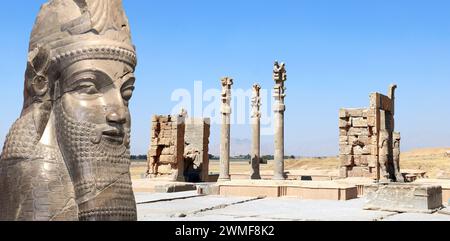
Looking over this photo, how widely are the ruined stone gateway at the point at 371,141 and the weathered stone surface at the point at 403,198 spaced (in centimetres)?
930

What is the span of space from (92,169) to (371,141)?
17.7 meters

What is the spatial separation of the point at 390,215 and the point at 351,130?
11.6m

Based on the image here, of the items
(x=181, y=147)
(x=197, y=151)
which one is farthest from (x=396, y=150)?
(x=181, y=147)

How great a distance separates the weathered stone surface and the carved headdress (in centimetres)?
737

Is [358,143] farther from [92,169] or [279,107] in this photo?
[92,169]

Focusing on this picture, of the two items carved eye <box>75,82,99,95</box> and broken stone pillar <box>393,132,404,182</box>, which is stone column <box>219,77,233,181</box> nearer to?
broken stone pillar <box>393,132,404,182</box>

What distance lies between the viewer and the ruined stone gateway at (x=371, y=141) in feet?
63.3

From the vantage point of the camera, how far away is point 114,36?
4.08 m

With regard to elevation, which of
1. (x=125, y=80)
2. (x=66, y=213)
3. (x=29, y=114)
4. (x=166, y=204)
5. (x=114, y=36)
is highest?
(x=114, y=36)

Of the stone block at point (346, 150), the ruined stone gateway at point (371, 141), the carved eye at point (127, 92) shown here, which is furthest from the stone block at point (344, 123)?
the carved eye at point (127, 92)

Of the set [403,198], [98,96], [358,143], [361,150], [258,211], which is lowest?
[258,211]

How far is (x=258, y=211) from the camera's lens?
972 cm

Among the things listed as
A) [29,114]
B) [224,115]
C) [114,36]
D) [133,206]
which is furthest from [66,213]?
[224,115]
